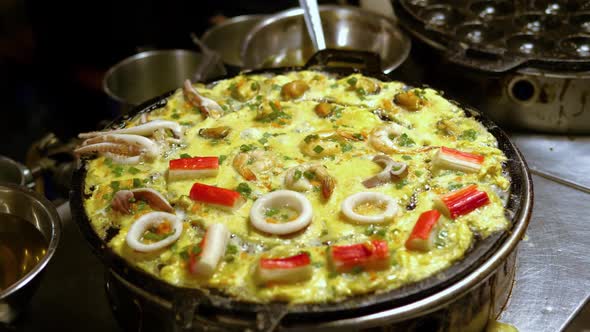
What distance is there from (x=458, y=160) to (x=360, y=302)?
922mm

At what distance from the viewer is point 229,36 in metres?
5.04

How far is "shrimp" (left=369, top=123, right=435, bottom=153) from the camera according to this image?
8.73 ft

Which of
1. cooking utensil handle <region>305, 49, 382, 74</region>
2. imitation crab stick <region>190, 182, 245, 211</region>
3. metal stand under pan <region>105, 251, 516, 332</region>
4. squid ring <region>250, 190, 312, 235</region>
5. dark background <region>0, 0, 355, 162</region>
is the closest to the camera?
metal stand under pan <region>105, 251, 516, 332</region>

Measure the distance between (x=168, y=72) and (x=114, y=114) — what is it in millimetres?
806

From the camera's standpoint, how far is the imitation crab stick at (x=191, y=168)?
254cm

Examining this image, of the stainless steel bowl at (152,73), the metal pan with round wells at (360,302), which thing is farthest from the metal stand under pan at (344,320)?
the stainless steel bowl at (152,73)

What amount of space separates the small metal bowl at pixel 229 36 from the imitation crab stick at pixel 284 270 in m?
3.20

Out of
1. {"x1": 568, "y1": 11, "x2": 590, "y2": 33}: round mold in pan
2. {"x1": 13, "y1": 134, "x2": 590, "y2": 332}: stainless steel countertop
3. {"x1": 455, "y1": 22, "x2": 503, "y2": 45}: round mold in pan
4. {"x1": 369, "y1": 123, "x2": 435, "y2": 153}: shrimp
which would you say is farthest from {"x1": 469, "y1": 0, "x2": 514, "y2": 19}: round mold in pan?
{"x1": 369, "y1": 123, "x2": 435, "y2": 153}: shrimp

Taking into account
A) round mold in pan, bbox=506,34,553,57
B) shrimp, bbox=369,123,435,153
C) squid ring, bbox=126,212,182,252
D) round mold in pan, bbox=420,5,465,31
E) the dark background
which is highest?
round mold in pan, bbox=420,5,465,31

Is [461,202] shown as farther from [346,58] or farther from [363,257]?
[346,58]

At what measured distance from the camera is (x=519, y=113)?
11.7ft

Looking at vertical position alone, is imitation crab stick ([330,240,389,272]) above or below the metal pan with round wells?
above

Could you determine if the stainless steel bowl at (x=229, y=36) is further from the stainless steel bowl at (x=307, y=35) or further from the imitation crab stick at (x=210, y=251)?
the imitation crab stick at (x=210, y=251)

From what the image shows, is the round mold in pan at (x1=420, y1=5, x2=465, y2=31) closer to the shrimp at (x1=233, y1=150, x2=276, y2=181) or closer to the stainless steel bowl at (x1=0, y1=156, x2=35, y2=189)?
the shrimp at (x1=233, y1=150, x2=276, y2=181)
